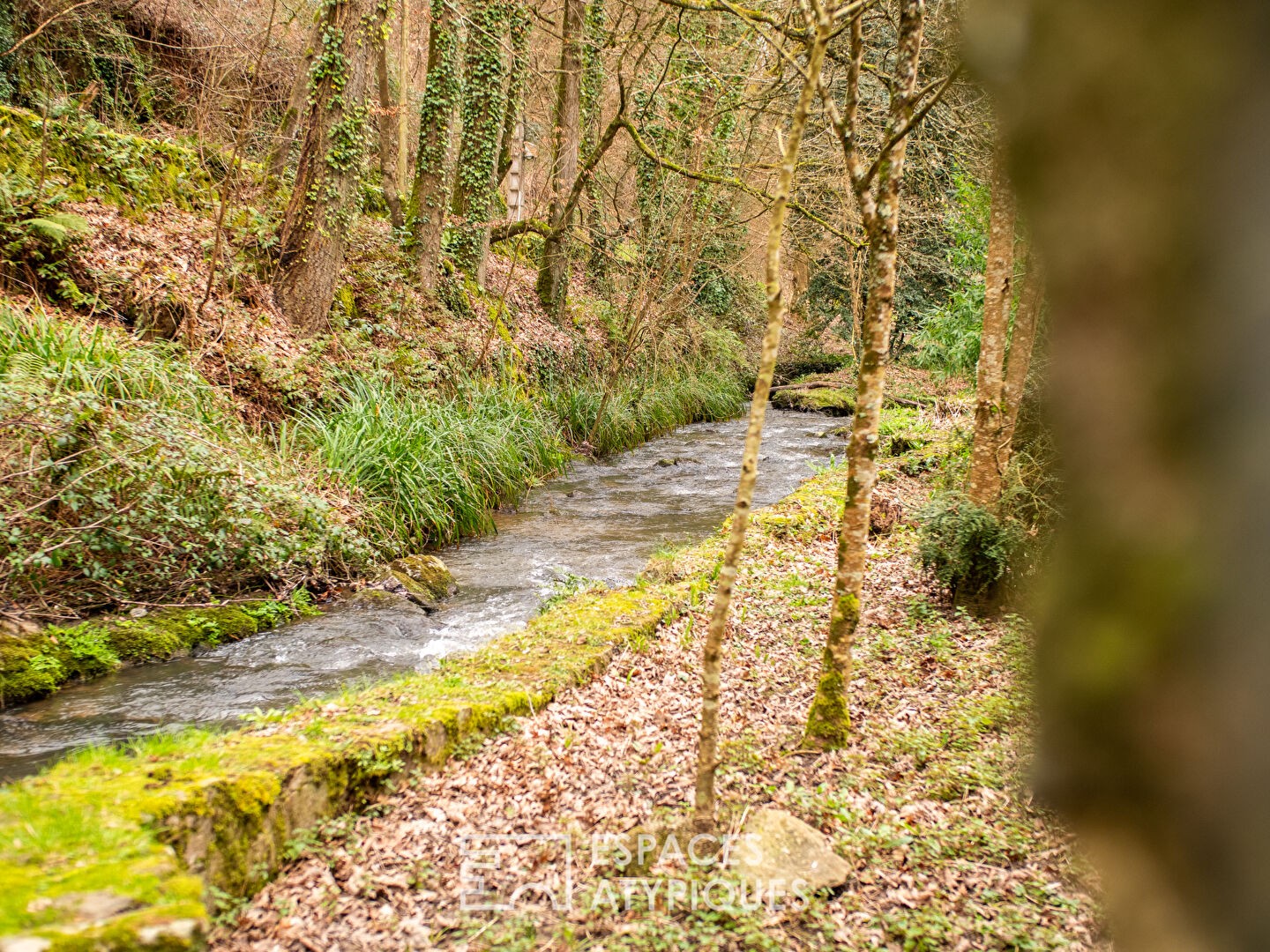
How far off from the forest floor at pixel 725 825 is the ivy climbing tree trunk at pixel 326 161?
7.36 meters

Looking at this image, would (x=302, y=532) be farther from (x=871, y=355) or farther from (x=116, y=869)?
(x=871, y=355)

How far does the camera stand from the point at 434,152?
1303cm

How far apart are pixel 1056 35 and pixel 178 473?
21.2ft

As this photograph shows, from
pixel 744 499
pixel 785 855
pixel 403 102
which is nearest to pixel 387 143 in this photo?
pixel 403 102

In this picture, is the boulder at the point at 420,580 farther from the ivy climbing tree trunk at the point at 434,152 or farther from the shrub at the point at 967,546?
the ivy climbing tree trunk at the point at 434,152

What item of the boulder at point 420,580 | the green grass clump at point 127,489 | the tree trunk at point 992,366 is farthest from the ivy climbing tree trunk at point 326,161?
the tree trunk at point 992,366

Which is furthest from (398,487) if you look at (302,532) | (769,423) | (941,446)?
(769,423)

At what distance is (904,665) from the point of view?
17.6 feet

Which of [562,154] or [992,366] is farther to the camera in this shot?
[562,154]

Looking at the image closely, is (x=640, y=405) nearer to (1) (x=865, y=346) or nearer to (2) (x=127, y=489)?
(2) (x=127, y=489)

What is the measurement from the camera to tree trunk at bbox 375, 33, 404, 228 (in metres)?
13.5

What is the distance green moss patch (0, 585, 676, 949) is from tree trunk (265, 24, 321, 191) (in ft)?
29.2

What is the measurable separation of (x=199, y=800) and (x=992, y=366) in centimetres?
591

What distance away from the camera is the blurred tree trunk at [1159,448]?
71 centimetres
